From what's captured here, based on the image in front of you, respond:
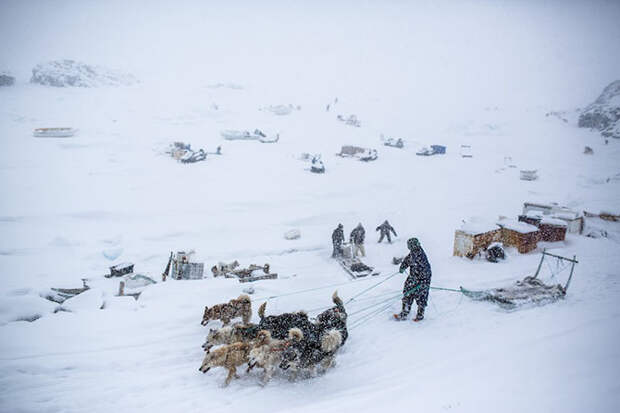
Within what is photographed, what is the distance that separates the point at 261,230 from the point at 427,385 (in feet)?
37.2

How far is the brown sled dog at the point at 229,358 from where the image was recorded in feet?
14.4

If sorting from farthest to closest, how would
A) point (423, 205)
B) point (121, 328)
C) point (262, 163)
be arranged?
point (262, 163)
point (423, 205)
point (121, 328)

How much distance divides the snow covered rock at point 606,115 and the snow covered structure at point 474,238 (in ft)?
122

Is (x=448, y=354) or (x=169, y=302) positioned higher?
(x=448, y=354)

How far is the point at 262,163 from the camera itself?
2570 centimetres

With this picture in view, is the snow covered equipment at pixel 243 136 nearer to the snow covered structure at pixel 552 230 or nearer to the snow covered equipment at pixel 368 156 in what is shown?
the snow covered equipment at pixel 368 156

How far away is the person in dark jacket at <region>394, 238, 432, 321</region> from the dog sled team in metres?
1.87

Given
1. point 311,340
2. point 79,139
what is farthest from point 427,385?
point 79,139

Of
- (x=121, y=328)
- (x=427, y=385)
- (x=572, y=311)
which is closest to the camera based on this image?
(x=427, y=385)

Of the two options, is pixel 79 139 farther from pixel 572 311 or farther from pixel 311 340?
pixel 572 311

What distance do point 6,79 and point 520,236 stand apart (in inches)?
2405

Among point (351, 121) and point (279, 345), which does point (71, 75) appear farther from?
point (279, 345)

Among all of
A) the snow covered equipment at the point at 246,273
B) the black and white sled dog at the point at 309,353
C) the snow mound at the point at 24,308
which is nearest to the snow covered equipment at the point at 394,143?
the snow covered equipment at the point at 246,273

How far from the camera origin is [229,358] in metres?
4.45
